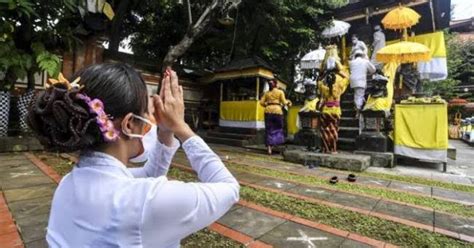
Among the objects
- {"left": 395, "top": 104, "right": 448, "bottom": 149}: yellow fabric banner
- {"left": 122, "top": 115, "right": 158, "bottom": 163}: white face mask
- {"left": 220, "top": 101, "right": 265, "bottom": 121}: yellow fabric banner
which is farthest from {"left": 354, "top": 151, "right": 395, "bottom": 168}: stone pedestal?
{"left": 122, "top": 115, "right": 158, "bottom": 163}: white face mask

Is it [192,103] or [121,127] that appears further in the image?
[192,103]

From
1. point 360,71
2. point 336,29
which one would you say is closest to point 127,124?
point 360,71

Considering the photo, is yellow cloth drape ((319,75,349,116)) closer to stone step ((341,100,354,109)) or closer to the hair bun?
stone step ((341,100,354,109))

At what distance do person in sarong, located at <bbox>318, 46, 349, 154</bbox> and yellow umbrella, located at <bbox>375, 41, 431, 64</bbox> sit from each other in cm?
213

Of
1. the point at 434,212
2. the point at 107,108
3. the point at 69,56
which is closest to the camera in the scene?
the point at 107,108

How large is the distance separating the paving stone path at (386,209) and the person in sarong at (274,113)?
3746 mm

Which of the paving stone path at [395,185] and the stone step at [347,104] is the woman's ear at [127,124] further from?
the stone step at [347,104]

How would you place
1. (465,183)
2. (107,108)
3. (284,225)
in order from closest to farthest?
(107,108), (284,225), (465,183)

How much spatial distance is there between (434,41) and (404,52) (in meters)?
3.75

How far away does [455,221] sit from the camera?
11.5ft

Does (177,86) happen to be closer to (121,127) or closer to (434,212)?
(121,127)

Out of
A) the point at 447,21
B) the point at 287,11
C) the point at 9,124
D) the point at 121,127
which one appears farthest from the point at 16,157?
the point at 447,21

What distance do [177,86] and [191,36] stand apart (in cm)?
684

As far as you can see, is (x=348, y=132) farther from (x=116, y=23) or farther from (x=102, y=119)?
(x=102, y=119)
